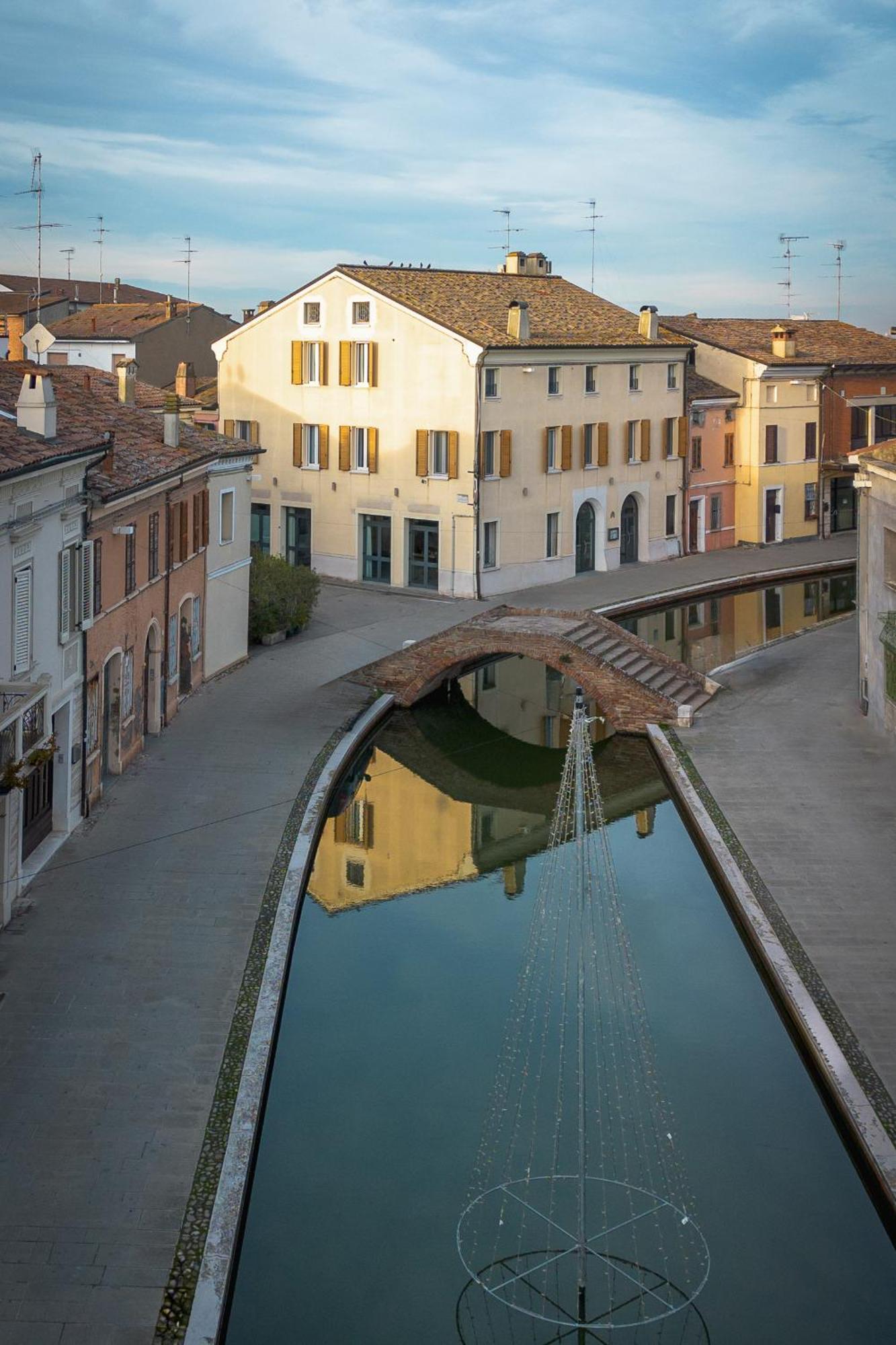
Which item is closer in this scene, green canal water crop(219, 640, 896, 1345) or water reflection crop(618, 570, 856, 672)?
green canal water crop(219, 640, 896, 1345)

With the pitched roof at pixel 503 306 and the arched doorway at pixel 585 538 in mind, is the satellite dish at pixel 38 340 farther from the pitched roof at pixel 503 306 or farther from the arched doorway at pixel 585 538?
the arched doorway at pixel 585 538

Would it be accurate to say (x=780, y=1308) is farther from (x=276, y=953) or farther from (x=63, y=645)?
(x=63, y=645)

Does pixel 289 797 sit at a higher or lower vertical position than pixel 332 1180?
higher

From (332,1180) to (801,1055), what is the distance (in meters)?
5.43

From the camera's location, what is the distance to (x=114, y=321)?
5800 centimetres

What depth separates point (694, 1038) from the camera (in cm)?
1747

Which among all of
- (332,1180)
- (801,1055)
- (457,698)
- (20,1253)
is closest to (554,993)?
(801,1055)

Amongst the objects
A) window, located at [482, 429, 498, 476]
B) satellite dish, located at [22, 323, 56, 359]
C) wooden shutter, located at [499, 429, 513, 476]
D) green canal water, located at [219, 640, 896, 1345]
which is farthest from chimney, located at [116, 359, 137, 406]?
wooden shutter, located at [499, 429, 513, 476]

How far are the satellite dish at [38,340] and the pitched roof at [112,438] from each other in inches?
25.2

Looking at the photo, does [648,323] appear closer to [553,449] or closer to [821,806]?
[553,449]

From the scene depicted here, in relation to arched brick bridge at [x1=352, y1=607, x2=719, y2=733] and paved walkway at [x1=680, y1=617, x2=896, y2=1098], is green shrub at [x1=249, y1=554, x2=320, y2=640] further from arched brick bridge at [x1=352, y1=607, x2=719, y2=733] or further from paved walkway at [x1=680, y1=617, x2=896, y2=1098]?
paved walkway at [x1=680, y1=617, x2=896, y2=1098]

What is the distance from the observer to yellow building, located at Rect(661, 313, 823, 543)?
175 ft

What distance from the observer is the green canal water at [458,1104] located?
12.7m

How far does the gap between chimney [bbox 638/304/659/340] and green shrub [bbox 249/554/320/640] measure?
16920 millimetres
